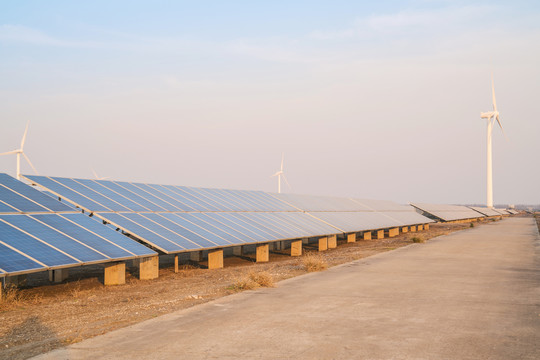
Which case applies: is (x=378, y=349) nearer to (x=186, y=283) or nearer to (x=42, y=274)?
(x=186, y=283)

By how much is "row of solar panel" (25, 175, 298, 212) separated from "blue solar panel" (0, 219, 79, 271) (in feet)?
19.7

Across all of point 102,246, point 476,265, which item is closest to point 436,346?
point 102,246

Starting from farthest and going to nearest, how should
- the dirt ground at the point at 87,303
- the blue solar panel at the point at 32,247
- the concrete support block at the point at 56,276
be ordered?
the concrete support block at the point at 56,276 < the blue solar panel at the point at 32,247 < the dirt ground at the point at 87,303

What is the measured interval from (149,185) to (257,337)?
22.9 metres

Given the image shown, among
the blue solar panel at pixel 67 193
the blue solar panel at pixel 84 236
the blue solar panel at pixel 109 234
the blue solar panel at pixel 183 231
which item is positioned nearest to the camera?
the blue solar panel at pixel 84 236

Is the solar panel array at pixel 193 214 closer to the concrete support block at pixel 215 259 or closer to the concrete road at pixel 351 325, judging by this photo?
the concrete support block at pixel 215 259

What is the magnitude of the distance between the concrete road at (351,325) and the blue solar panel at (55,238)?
5.65m

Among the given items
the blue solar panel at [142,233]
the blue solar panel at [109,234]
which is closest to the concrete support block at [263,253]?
the blue solar panel at [142,233]

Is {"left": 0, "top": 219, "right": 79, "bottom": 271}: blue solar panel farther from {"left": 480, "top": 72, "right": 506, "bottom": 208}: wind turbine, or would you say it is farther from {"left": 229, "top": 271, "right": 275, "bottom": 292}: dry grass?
{"left": 480, "top": 72, "right": 506, "bottom": 208}: wind turbine

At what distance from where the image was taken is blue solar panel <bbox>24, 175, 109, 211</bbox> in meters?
22.3

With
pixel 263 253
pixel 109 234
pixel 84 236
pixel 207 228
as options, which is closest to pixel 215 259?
pixel 207 228

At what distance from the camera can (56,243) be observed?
1639cm

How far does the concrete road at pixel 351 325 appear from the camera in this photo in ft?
28.5

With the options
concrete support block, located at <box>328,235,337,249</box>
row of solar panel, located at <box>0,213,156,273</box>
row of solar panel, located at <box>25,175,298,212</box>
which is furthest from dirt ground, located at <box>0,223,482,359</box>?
concrete support block, located at <box>328,235,337,249</box>
